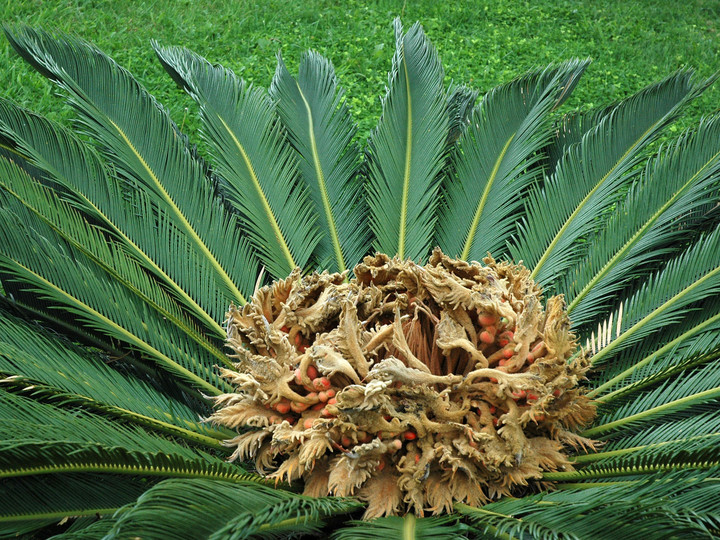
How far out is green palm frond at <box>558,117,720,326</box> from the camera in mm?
3107

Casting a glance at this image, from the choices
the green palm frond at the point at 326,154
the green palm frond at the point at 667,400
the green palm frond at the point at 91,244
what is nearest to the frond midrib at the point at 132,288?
the green palm frond at the point at 91,244

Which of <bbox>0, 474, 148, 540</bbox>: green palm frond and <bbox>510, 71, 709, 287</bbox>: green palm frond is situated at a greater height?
<bbox>510, 71, 709, 287</bbox>: green palm frond

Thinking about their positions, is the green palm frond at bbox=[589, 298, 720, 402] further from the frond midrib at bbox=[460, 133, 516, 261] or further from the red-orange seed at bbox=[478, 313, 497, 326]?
the frond midrib at bbox=[460, 133, 516, 261]

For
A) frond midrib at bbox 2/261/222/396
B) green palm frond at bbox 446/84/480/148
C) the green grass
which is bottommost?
frond midrib at bbox 2/261/222/396

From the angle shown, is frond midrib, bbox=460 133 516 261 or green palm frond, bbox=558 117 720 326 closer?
green palm frond, bbox=558 117 720 326

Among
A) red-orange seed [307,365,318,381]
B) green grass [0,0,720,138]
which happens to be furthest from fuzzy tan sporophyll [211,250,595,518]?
green grass [0,0,720,138]

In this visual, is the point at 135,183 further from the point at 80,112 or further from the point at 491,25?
the point at 491,25

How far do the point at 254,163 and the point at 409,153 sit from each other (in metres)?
0.74

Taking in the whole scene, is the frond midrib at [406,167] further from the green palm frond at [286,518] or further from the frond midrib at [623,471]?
the green palm frond at [286,518]

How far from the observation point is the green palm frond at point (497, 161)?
3453 mm

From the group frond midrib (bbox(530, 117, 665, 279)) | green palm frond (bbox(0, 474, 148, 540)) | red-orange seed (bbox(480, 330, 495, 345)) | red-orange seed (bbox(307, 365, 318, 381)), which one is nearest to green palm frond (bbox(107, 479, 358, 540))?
green palm frond (bbox(0, 474, 148, 540))

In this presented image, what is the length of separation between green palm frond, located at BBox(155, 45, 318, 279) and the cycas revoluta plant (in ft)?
0.05

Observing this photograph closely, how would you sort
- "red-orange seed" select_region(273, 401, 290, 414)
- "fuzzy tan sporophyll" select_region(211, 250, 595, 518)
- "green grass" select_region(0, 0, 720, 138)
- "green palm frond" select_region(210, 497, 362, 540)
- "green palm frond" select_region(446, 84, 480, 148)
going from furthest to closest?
"green grass" select_region(0, 0, 720, 138) → "green palm frond" select_region(446, 84, 480, 148) → "red-orange seed" select_region(273, 401, 290, 414) → "fuzzy tan sporophyll" select_region(211, 250, 595, 518) → "green palm frond" select_region(210, 497, 362, 540)

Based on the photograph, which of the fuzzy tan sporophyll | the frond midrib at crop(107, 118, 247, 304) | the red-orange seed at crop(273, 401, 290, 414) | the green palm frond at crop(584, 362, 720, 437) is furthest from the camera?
the frond midrib at crop(107, 118, 247, 304)
